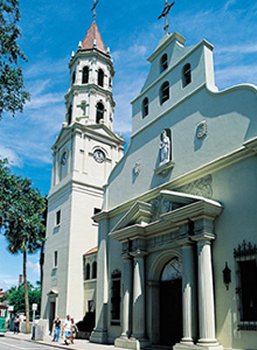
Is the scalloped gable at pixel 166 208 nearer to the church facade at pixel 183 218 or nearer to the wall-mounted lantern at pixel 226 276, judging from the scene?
the church facade at pixel 183 218

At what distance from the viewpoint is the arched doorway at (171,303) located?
17.4 m

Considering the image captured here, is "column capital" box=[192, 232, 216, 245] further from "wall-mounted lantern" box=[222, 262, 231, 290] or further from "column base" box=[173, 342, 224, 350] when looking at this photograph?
"column base" box=[173, 342, 224, 350]

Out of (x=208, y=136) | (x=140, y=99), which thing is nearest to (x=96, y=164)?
(x=140, y=99)

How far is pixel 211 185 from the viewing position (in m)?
16.2

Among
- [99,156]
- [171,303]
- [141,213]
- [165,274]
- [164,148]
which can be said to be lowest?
[171,303]

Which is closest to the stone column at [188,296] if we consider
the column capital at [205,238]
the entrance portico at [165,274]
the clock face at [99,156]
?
the entrance portico at [165,274]

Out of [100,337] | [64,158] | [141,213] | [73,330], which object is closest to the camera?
[141,213]

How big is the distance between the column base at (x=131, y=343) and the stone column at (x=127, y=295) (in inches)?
10.6

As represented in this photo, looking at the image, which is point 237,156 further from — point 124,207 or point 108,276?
point 108,276

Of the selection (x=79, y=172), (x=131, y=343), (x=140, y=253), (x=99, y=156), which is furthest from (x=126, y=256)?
(x=99, y=156)

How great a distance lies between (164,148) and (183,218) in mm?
4630

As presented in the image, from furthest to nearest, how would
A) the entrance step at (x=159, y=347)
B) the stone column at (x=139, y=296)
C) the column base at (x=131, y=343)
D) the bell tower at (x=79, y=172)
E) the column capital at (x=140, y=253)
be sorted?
the bell tower at (x=79, y=172) < the column capital at (x=140, y=253) < the stone column at (x=139, y=296) < the column base at (x=131, y=343) < the entrance step at (x=159, y=347)

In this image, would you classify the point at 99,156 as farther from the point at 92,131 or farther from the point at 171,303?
the point at 171,303

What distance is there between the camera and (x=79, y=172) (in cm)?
3294
